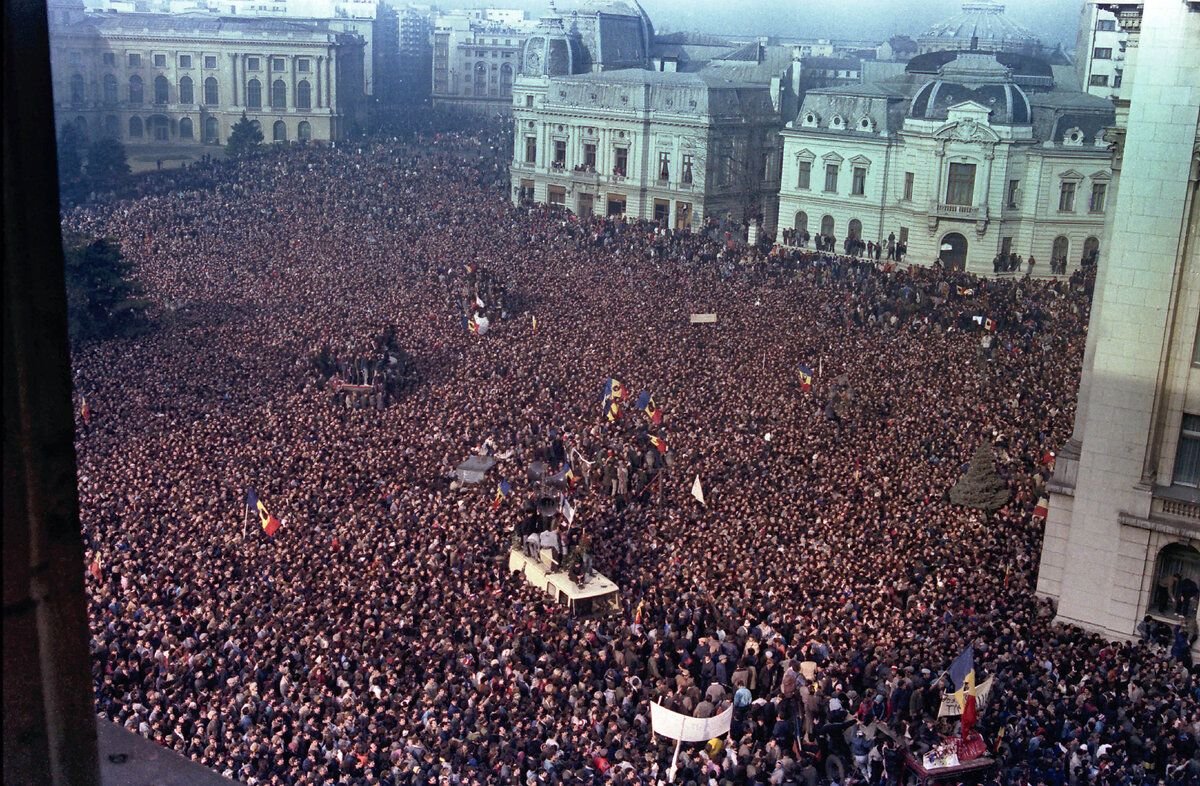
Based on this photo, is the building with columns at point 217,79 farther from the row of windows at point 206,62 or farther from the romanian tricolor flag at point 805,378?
the romanian tricolor flag at point 805,378

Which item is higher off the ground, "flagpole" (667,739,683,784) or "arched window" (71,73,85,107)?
"arched window" (71,73,85,107)

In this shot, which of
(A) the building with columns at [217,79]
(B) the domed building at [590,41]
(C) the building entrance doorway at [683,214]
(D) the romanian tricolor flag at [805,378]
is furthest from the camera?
(A) the building with columns at [217,79]

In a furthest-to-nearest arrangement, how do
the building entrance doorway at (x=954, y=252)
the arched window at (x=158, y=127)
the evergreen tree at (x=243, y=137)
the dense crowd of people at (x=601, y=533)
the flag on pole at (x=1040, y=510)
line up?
the arched window at (x=158, y=127) → the evergreen tree at (x=243, y=137) → the building entrance doorway at (x=954, y=252) → the flag on pole at (x=1040, y=510) → the dense crowd of people at (x=601, y=533)

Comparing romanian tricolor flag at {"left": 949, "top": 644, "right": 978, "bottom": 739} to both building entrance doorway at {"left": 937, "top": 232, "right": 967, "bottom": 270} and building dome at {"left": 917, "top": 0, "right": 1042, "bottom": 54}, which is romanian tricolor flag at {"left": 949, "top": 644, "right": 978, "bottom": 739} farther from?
building dome at {"left": 917, "top": 0, "right": 1042, "bottom": 54}

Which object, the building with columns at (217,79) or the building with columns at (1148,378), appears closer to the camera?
the building with columns at (1148,378)

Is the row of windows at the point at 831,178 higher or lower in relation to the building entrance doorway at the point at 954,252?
higher

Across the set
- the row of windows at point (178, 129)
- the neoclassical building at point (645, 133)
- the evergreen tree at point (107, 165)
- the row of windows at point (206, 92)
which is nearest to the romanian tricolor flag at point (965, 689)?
the neoclassical building at point (645, 133)

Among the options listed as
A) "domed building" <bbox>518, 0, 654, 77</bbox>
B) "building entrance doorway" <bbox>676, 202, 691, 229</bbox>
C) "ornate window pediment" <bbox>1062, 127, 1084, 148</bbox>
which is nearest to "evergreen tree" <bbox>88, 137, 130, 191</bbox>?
"domed building" <bbox>518, 0, 654, 77</bbox>
